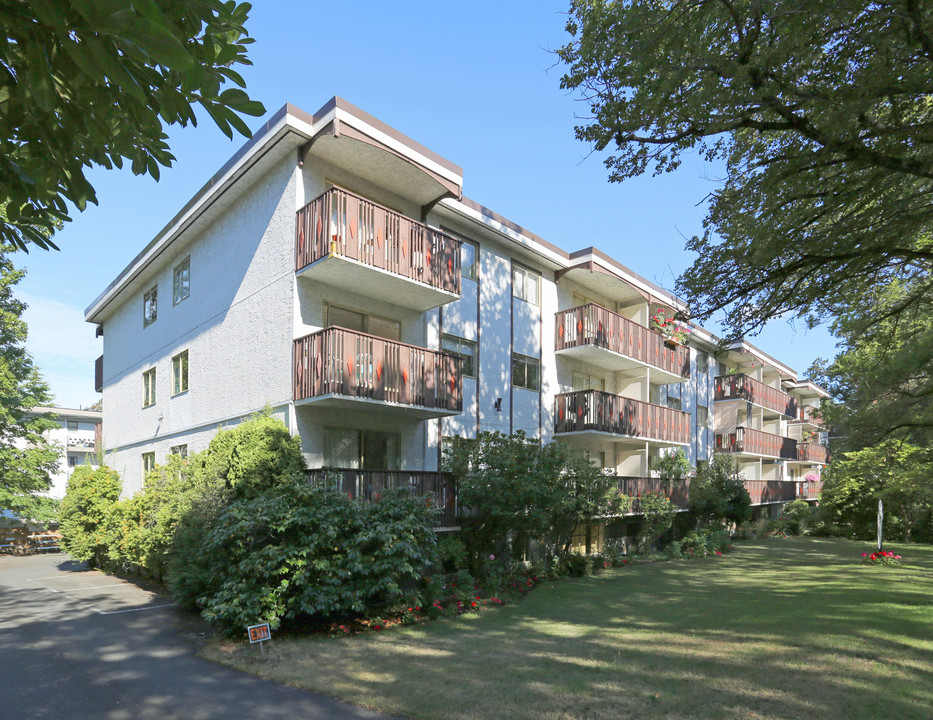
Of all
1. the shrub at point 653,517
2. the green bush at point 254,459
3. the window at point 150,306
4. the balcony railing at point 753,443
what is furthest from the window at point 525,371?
the balcony railing at point 753,443

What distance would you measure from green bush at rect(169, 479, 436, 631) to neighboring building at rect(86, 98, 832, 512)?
249 cm

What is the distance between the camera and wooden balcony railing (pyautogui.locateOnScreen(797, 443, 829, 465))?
4778 cm

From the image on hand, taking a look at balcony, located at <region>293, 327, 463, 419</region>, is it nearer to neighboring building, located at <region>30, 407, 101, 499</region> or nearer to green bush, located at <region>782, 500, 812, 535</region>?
green bush, located at <region>782, 500, 812, 535</region>

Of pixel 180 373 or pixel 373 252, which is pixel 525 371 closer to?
pixel 373 252

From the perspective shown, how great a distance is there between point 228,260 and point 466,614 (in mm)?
11224

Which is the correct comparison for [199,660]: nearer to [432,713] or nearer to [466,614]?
[432,713]

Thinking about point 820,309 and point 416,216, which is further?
point 416,216

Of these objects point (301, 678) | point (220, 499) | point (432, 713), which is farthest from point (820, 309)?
point (220, 499)

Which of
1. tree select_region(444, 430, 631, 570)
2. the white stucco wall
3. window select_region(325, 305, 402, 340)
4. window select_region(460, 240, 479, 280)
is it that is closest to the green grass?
tree select_region(444, 430, 631, 570)

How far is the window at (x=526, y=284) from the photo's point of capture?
20812mm

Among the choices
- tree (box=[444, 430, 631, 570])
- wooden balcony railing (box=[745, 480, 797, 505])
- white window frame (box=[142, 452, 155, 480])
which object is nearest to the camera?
tree (box=[444, 430, 631, 570])

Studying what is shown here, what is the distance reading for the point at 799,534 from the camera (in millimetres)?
37344

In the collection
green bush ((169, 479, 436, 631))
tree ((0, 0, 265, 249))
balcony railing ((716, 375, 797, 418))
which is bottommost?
green bush ((169, 479, 436, 631))

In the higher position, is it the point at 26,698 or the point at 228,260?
the point at 228,260
